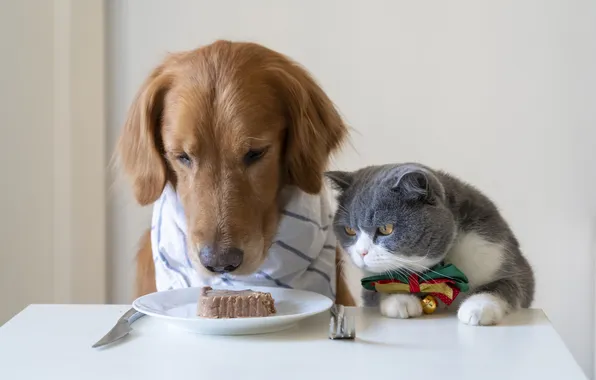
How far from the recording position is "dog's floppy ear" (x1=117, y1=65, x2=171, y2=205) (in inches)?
55.9

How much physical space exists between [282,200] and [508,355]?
63 cm

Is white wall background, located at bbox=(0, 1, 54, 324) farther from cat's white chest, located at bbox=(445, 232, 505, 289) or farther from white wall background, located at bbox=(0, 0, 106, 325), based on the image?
cat's white chest, located at bbox=(445, 232, 505, 289)

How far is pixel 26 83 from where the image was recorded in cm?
213

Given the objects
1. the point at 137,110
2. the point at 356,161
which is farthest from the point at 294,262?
the point at 356,161

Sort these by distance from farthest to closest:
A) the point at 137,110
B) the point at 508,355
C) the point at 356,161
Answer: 1. the point at 356,161
2. the point at 137,110
3. the point at 508,355

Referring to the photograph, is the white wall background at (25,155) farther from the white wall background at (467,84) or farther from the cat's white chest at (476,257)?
the cat's white chest at (476,257)

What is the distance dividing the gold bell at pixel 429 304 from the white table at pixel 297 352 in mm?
47

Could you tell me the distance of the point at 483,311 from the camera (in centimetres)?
114

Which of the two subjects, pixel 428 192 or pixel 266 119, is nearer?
pixel 428 192

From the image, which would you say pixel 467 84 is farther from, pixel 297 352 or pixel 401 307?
pixel 297 352

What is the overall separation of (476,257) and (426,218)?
0.44ft

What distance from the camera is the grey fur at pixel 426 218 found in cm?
122

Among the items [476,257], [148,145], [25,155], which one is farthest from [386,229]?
[25,155]

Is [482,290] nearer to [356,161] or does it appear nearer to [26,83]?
[356,161]
